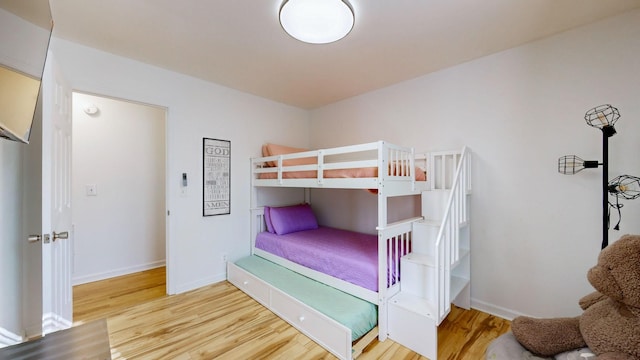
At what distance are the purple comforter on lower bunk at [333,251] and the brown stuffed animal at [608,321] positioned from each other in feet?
3.23

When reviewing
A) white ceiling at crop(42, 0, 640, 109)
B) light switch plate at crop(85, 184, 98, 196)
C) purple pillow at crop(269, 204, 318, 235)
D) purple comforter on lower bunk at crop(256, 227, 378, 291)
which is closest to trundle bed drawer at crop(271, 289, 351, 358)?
purple comforter on lower bunk at crop(256, 227, 378, 291)

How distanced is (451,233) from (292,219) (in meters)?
1.94

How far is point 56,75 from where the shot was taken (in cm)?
151

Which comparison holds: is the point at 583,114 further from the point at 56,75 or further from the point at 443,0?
the point at 56,75

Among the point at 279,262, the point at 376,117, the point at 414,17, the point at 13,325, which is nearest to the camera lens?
the point at 13,325

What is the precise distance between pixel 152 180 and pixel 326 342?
3.05 m

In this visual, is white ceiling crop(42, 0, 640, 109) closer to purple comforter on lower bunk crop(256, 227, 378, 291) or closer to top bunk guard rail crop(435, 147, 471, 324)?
top bunk guard rail crop(435, 147, 471, 324)

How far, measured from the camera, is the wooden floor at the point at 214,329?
1754mm

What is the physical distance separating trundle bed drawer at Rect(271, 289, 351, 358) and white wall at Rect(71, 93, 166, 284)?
2.21 metres


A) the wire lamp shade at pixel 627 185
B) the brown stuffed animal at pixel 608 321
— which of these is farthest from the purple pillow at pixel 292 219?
the wire lamp shade at pixel 627 185

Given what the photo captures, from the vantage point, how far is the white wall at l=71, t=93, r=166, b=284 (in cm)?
291

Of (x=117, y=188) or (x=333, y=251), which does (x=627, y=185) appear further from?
(x=117, y=188)

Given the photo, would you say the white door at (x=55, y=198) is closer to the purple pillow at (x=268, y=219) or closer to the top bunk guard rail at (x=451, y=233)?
the purple pillow at (x=268, y=219)

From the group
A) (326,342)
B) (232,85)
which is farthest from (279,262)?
(232,85)
